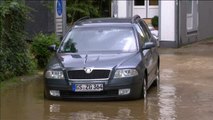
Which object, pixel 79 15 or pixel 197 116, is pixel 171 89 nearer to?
pixel 197 116

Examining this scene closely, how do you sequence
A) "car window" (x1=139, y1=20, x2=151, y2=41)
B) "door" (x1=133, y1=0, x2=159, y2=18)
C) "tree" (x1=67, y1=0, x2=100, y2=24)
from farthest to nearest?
1. "door" (x1=133, y1=0, x2=159, y2=18)
2. "tree" (x1=67, y1=0, x2=100, y2=24)
3. "car window" (x1=139, y1=20, x2=151, y2=41)

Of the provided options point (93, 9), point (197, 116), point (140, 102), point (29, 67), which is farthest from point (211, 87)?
point (93, 9)

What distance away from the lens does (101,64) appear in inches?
409

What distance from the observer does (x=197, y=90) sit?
12070mm

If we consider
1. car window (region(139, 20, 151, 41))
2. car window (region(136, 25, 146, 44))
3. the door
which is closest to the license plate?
car window (region(136, 25, 146, 44))

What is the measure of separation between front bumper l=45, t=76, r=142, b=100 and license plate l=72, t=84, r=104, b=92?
0.06 m

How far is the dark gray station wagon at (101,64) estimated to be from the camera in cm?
1029

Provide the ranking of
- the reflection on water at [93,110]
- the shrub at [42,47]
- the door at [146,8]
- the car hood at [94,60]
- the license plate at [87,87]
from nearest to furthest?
the reflection on water at [93,110], the license plate at [87,87], the car hood at [94,60], the shrub at [42,47], the door at [146,8]

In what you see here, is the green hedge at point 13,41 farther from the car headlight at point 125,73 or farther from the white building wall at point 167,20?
the white building wall at point 167,20

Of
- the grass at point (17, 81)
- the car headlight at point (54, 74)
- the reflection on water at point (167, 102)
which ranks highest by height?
the car headlight at point (54, 74)

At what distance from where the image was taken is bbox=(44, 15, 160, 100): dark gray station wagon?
1029cm

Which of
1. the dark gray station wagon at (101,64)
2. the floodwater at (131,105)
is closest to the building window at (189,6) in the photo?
the floodwater at (131,105)

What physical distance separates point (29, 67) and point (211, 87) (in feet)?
15.0

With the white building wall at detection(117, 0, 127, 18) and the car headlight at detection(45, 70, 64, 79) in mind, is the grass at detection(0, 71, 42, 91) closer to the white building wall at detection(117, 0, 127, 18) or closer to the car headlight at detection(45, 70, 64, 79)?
the car headlight at detection(45, 70, 64, 79)
